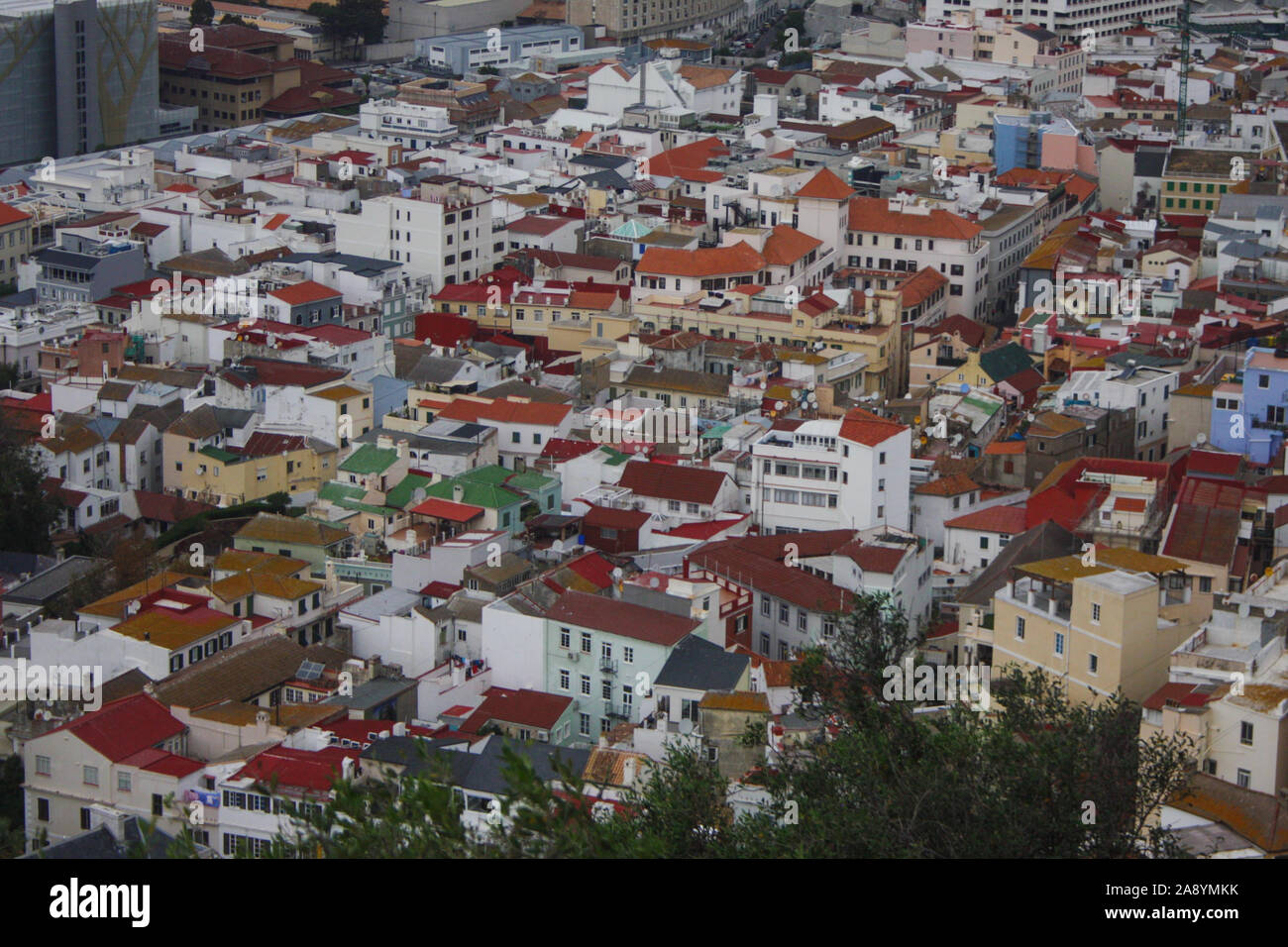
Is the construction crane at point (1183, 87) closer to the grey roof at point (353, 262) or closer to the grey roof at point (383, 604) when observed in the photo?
the grey roof at point (353, 262)

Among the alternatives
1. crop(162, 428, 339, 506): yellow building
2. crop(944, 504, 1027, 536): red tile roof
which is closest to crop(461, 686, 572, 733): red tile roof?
crop(944, 504, 1027, 536): red tile roof

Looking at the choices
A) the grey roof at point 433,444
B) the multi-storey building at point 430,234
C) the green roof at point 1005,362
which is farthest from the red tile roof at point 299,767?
the multi-storey building at point 430,234

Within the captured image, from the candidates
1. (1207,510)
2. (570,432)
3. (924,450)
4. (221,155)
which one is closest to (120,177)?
(221,155)

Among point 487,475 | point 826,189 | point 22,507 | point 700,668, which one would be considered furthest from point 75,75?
point 700,668

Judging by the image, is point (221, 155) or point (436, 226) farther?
point (221, 155)

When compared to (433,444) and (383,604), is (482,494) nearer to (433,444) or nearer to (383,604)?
(433,444)

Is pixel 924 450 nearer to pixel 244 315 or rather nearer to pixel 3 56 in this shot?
pixel 244 315
